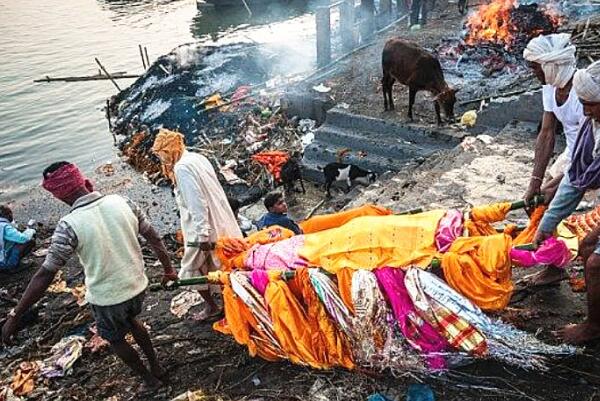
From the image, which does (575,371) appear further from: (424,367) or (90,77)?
(90,77)

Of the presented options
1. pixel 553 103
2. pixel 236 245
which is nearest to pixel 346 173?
pixel 236 245

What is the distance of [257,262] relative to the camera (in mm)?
3887

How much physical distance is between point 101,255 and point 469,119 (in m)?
6.86

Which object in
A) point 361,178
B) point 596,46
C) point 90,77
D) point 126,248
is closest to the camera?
point 126,248

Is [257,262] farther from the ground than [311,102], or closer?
farther from the ground

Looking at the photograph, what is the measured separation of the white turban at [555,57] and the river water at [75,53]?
11759mm

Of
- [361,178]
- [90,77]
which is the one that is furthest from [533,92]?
[90,77]

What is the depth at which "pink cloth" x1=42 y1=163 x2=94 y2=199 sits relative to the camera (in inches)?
133

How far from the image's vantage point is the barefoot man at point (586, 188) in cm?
287

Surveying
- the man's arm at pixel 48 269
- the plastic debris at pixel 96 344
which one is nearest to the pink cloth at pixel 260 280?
the man's arm at pixel 48 269

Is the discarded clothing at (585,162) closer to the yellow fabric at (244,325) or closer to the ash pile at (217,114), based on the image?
the yellow fabric at (244,325)

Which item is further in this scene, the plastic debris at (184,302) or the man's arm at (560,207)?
the plastic debris at (184,302)

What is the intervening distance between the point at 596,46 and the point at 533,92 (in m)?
1.97

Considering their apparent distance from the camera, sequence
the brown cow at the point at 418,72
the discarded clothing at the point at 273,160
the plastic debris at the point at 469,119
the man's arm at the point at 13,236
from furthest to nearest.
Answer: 1. the discarded clothing at the point at 273,160
2. the brown cow at the point at 418,72
3. the plastic debris at the point at 469,119
4. the man's arm at the point at 13,236
